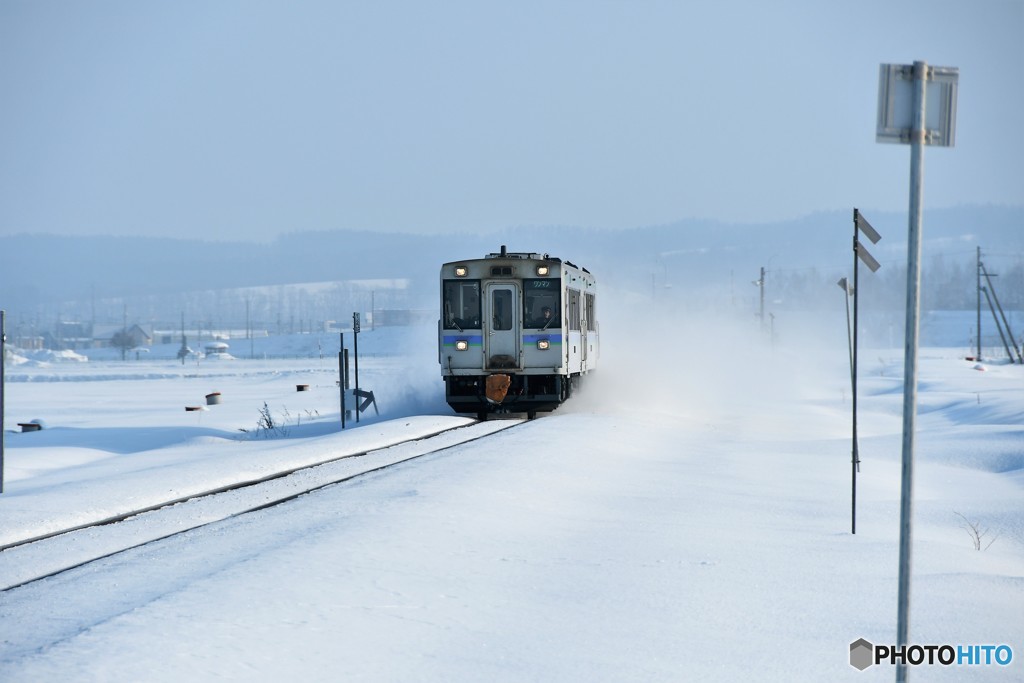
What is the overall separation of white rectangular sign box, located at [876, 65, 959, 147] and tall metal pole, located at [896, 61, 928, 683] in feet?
0.10

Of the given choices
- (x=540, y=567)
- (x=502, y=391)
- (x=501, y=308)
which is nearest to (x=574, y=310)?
(x=501, y=308)

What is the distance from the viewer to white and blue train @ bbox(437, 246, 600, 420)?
25812 millimetres

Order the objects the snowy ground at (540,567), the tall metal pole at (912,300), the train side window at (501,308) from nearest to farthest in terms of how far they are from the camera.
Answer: the tall metal pole at (912,300), the snowy ground at (540,567), the train side window at (501,308)

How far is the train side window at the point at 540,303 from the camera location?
25812 mm

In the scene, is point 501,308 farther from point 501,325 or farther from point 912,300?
point 912,300

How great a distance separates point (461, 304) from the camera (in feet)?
85.7

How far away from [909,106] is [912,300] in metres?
1.00

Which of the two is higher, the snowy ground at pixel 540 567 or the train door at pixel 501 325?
the train door at pixel 501 325

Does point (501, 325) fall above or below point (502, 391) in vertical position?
above

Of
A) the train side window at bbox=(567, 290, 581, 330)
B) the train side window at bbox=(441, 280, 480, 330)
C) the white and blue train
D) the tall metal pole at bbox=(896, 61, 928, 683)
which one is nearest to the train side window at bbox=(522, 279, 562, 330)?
the white and blue train

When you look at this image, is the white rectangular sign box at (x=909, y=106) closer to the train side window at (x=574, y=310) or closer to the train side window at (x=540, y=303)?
the train side window at (x=540, y=303)

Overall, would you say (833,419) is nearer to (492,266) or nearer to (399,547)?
(492,266)

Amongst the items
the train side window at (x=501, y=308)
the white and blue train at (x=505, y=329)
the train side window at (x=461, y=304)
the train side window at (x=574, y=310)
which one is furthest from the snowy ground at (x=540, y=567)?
the train side window at (x=574, y=310)

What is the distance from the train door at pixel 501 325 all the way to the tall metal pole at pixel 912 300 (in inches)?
788
